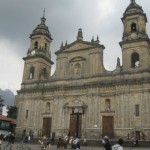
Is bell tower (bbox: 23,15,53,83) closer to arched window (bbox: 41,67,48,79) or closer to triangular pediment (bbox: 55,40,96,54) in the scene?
arched window (bbox: 41,67,48,79)

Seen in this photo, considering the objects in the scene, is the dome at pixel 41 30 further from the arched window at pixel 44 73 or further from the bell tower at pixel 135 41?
the bell tower at pixel 135 41

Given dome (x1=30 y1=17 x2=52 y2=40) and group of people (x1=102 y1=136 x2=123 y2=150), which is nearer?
group of people (x1=102 y1=136 x2=123 y2=150)

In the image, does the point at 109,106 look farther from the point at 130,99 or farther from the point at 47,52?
the point at 47,52

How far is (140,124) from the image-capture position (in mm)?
34094

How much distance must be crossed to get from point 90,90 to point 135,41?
9.96 meters

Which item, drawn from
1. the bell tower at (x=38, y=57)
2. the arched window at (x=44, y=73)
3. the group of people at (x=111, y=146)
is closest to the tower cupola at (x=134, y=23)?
the bell tower at (x=38, y=57)

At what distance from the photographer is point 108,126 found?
3653cm

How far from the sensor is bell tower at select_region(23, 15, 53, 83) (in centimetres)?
4566

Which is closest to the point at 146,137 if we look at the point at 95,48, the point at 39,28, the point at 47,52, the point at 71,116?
the point at 71,116

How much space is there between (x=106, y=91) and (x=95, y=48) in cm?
746

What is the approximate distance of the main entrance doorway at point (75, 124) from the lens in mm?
38531

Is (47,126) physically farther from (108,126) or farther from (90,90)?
(108,126)

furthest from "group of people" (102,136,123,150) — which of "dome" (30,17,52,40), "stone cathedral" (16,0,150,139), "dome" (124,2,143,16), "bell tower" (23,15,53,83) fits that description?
"dome" (30,17,52,40)

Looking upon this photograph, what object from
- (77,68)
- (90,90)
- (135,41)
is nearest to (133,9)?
(135,41)
